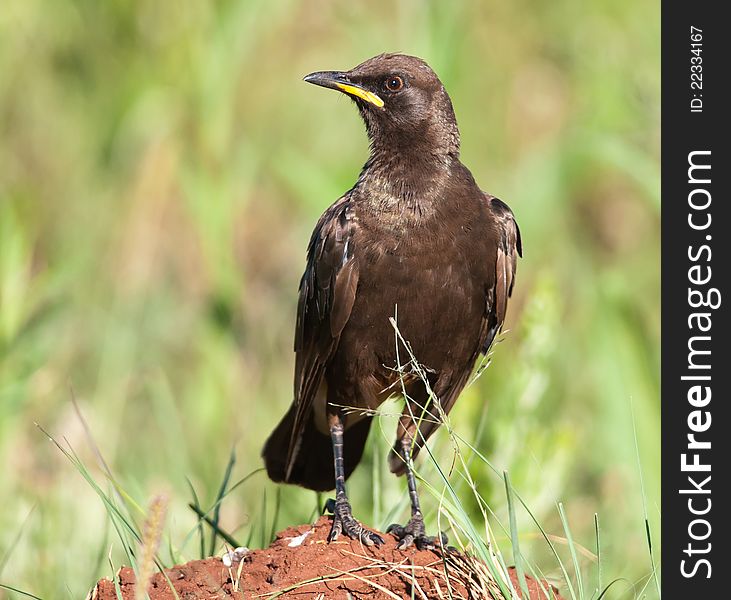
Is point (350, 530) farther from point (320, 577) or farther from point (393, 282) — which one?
point (393, 282)

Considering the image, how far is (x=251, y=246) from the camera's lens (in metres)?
10.2

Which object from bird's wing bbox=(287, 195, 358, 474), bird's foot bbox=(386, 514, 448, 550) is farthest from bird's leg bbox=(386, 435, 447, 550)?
bird's wing bbox=(287, 195, 358, 474)

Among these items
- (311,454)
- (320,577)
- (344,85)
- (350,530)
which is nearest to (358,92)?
(344,85)


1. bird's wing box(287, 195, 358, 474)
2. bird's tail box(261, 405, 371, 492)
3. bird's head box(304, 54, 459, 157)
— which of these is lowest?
bird's tail box(261, 405, 371, 492)

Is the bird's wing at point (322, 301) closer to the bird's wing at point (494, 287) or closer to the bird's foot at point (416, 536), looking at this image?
the bird's wing at point (494, 287)

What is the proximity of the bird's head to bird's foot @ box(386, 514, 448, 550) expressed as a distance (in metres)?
1.56

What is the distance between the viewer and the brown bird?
4836 millimetres

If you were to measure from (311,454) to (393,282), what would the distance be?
40.1 inches

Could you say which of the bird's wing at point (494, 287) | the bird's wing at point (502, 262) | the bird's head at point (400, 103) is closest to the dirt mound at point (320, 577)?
the bird's wing at point (494, 287)

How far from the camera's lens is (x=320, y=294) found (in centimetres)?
508

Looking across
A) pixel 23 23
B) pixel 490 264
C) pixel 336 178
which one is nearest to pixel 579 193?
pixel 336 178

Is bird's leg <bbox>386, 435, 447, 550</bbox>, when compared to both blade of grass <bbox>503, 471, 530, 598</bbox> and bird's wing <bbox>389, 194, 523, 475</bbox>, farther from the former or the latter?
blade of grass <bbox>503, 471, 530, 598</bbox>

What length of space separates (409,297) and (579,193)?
596 centimetres

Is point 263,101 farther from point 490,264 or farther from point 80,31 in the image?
point 490,264
